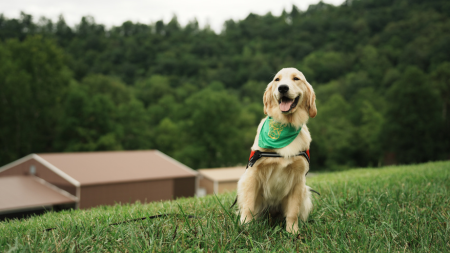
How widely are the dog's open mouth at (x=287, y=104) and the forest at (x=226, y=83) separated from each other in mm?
1100

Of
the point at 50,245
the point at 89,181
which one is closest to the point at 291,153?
the point at 50,245

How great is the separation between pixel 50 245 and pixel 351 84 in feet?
201

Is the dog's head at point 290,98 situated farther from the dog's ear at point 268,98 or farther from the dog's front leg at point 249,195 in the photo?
the dog's front leg at point 249,195

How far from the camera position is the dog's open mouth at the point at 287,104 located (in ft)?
9.43

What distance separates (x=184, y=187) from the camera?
20.5 meters

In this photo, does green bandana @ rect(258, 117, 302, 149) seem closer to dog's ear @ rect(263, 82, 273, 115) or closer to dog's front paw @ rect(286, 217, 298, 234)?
dog's ear @ rect(263, 82, 273, 115)

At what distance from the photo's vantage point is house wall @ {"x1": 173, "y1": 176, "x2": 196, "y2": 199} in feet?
65.8

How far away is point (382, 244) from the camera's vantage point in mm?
2555

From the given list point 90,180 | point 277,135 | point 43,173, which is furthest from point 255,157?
point 43,173

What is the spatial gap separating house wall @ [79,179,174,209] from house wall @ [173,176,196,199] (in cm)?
29

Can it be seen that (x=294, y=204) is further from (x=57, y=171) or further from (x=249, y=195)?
(x=57, y=171)

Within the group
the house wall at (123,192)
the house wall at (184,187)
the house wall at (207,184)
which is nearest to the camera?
the house wall at (123,192)

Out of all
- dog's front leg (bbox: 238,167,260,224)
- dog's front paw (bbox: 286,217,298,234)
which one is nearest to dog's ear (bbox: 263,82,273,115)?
dog's front leg (bbox: 238,167,260,224)

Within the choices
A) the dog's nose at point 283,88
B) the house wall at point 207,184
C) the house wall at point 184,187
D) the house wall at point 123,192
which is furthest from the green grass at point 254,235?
the house wall at point 207,184
